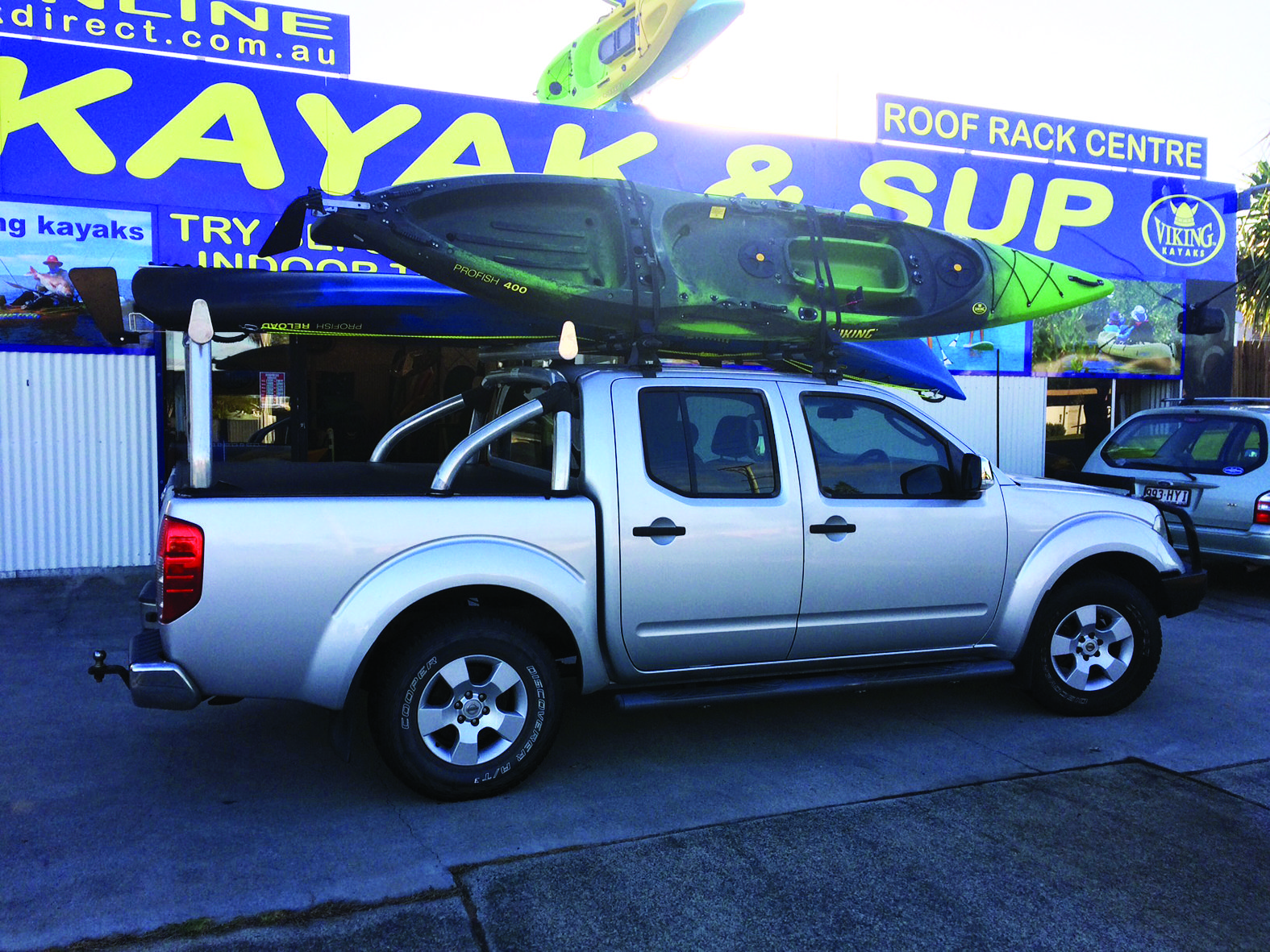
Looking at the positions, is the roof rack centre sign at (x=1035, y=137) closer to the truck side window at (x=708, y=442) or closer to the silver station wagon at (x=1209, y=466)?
the silver station wagon at (x=1209, y=466)

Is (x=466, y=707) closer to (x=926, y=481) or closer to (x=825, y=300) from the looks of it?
(x=926, y=481)

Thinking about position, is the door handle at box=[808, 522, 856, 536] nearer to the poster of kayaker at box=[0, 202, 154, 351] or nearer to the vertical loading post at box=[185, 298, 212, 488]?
the vertical loading post at box=[185, 298, 212, 488]

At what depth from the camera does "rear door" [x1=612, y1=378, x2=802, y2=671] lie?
434 centimetres

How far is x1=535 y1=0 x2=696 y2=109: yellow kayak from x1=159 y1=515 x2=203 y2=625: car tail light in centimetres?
1071

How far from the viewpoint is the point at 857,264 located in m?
5.96

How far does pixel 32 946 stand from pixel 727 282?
4.21 meters

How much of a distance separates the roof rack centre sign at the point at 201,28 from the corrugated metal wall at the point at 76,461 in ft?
9.19

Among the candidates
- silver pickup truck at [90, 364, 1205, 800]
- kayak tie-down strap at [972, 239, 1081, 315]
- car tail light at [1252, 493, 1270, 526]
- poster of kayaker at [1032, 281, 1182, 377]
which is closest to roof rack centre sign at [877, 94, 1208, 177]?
poster of kayaker at [1032, 281, 1182, 377]

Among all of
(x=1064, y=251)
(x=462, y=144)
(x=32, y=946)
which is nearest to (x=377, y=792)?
(x=32, y=946)

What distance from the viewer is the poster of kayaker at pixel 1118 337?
12.3 m

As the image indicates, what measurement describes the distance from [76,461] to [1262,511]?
9.63 metres

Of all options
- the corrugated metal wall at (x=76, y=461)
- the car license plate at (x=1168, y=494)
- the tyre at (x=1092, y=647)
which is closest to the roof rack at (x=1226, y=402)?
the car license plate at (x=1168, y=494)

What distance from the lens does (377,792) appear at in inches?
166

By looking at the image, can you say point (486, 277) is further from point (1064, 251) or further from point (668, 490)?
point (1064, 251)
